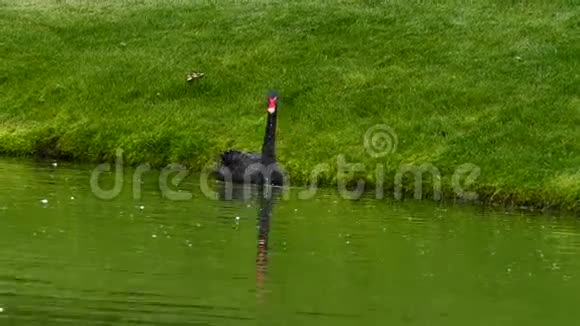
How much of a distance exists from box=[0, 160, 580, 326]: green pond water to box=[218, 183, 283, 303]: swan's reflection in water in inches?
2.9

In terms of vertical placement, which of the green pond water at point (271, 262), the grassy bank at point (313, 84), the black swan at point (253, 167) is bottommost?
the green pond water at point (271, 262)

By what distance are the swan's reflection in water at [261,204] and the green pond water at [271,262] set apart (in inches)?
2.9

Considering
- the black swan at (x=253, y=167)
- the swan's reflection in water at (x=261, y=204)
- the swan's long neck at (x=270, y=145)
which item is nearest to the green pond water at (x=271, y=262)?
the swan's reflection in water at (x=261, y=204)

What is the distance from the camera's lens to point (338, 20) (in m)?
50.2

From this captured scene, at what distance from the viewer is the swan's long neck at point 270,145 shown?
33406 mm

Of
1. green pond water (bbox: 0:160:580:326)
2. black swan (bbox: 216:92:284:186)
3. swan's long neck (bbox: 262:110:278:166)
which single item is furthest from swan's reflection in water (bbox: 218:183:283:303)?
swan's long neck (bbox: 262:110:278:166)

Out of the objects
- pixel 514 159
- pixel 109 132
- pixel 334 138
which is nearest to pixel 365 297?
pixel 514 159

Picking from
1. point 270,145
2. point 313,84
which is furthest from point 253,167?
point 313,84

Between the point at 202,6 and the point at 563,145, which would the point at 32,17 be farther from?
the point at 563,145

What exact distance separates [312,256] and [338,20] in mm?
29671

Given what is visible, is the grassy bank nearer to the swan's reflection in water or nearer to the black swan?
the black swan

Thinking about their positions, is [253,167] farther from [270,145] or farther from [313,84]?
[313,84]

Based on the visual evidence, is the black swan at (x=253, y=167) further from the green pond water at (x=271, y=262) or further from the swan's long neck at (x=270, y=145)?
the green pond water at (x=271, y=262)

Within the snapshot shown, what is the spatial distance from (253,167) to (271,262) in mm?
12987
